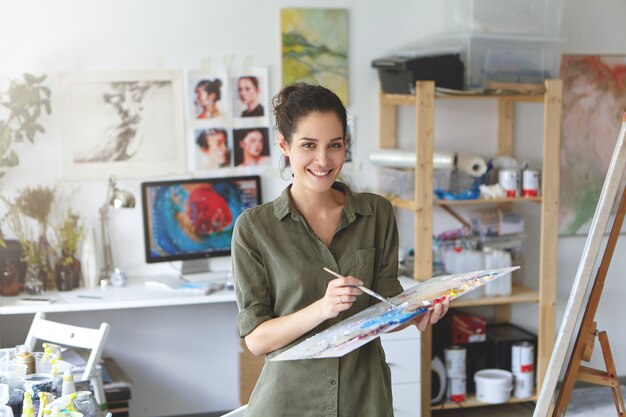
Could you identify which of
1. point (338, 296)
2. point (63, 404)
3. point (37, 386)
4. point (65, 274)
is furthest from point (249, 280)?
point (65, 274)

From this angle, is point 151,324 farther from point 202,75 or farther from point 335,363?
point 335,363

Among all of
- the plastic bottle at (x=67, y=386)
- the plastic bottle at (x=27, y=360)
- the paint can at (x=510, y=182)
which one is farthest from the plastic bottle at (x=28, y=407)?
the paint can at (x=510, y=182)

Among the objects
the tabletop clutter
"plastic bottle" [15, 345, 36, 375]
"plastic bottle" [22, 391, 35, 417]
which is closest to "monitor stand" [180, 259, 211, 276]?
the tabletop clutter

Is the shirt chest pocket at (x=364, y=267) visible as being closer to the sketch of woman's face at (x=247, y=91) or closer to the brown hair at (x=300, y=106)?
the brown hair at (x=300, y=106)

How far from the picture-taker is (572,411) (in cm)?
472

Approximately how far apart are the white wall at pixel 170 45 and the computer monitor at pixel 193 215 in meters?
0.09

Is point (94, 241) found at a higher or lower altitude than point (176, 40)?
lower

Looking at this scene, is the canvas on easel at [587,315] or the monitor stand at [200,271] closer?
the canvas on easel at [587,315]

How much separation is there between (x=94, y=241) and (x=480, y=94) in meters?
1.87

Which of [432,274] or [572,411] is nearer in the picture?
[432,274]

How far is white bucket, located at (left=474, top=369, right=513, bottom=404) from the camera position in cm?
443

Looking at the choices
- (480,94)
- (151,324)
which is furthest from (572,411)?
(151,324)

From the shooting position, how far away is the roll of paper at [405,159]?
4266mm

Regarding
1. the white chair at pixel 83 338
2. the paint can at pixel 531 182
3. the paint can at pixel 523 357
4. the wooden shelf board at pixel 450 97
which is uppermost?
the wooden shelf board at pixel 450 97
